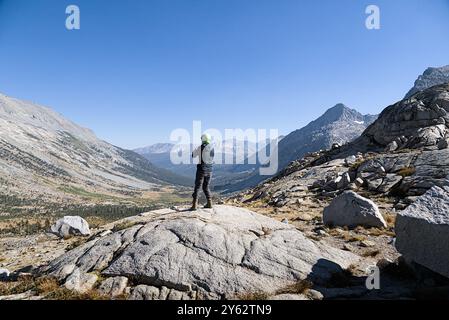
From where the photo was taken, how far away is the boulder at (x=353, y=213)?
21.7 meters

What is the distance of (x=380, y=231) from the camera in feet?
67.4

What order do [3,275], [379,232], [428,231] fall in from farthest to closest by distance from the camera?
[379,232] → [3,275] → [428,231]

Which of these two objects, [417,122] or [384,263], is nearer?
[384,263]

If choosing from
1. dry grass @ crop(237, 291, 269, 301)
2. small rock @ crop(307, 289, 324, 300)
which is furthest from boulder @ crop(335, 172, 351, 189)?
dry grass @ crop(237, 291, 269, 301)

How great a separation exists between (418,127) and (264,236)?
47.5 m

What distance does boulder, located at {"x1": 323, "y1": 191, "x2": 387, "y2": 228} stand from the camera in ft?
71.1

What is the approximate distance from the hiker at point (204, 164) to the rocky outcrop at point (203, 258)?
171cm

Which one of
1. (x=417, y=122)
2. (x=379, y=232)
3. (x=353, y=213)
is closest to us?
(x=379, y=232)

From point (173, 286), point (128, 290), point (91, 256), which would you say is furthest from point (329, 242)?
point (91, 256)

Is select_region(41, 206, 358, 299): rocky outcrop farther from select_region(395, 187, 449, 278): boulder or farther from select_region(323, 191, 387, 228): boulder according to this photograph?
select_region(323, 191, 387, 228): boulder

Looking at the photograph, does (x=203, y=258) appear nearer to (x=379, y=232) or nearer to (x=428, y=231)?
(x=428, y=231)

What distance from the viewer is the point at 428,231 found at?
12062mm

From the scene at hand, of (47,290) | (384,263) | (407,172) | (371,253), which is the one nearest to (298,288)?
(384,263)

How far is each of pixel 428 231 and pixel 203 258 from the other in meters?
9.49
